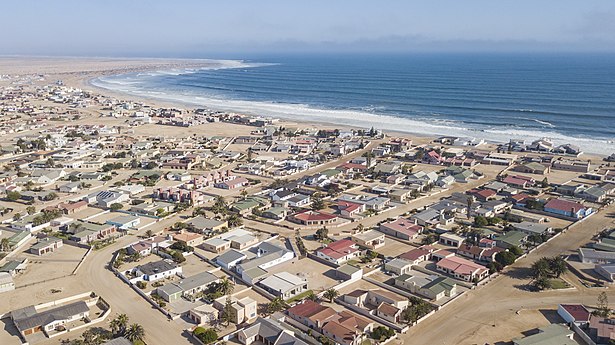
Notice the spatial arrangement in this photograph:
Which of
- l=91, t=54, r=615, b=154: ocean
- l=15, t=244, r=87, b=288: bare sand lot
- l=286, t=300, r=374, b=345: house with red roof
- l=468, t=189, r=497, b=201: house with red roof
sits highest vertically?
l=91, t=54, r=615, b=154: ocean

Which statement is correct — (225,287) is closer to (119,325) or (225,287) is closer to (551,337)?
(119,325)

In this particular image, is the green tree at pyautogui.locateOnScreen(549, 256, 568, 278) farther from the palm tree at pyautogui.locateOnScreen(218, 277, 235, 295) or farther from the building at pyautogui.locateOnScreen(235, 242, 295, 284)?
the palm tree at pyautogui.locateOnScreen(218, 277, 235, 295)

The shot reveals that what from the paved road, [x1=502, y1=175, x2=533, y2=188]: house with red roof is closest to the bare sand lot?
the paved road

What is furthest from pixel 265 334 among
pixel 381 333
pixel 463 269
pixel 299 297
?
pixel 463 269

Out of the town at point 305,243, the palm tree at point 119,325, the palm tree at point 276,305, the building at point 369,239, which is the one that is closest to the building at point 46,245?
the town at point 305,243

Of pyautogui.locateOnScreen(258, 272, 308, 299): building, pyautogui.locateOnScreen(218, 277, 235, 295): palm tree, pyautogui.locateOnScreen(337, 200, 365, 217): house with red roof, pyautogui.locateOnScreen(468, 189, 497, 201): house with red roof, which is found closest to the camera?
pyautogui.locateOnScreen(258, 272, 308, 299): building

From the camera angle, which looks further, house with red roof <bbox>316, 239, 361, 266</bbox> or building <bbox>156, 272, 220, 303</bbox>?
house with red roof <bbox>316, 239, 361, 266</bbox>
